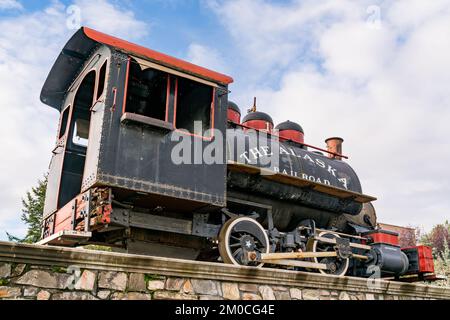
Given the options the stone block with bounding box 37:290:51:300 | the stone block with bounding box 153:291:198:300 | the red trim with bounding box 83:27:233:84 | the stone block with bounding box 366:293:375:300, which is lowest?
the stone block with bounding box 37:290:51:300

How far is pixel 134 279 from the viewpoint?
15.0 ft

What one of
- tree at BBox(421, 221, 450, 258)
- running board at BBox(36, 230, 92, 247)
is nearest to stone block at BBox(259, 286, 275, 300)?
running board at BBox(36, 230, 92, 247)

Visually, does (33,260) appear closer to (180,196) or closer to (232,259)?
(180,196)

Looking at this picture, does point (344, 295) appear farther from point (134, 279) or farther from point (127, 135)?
point (127, 135)

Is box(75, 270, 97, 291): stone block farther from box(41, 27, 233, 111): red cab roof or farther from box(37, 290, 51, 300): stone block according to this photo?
box(41, 27, 233, 111): red cab roof

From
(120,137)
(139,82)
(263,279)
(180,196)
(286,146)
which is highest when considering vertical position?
(139,82)

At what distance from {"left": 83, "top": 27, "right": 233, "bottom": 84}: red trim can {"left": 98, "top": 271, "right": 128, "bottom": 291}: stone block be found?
3068mm

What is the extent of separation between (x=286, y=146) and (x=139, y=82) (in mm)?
2873

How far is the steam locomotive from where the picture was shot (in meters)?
5.88

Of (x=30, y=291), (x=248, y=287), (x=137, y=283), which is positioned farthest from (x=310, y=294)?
(x=30, y=291)

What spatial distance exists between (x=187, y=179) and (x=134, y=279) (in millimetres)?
1909
